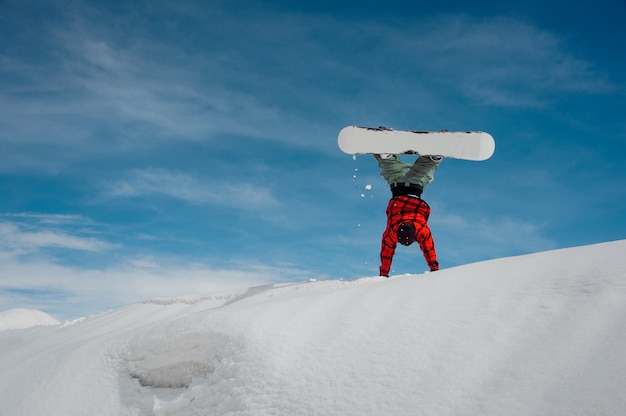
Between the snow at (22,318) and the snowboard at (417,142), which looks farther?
the snow at (22,318)

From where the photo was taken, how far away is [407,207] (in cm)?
441

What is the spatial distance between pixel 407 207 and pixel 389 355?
2.79 m

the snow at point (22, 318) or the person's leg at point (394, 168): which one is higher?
the person's leg at point (394, 168)

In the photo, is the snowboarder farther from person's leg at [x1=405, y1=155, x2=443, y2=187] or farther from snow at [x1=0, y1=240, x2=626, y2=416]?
snow at [x1=0, y1=240, x2=626, y2=416]

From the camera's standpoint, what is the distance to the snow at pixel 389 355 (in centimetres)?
147

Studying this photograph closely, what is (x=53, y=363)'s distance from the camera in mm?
2490

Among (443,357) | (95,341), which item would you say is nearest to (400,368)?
(443,357)

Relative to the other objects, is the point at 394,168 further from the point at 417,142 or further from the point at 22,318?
the point at 22,318

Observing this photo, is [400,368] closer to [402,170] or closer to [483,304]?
[483,304]

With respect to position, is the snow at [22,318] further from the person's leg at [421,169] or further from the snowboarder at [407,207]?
the person's leg at [421,169]

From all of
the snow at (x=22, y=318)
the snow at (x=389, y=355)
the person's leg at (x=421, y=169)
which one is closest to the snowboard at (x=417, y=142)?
the person's leg at (x=421, y=169)

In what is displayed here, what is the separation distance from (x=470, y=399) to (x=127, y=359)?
164cm

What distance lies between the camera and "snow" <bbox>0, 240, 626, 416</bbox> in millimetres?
1474

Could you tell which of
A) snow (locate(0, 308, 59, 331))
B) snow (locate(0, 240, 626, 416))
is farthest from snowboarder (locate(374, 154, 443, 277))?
→ snow (locate(0, 308, 59, 331))
